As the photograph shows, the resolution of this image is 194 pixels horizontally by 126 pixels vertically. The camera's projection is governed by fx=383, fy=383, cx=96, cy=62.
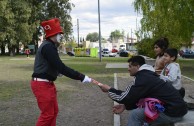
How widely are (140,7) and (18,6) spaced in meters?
30.2

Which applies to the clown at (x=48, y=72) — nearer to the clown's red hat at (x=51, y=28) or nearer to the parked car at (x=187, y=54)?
the clown's red hat at (x=51, y=28)

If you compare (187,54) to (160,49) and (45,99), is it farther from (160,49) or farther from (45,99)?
(45,99)

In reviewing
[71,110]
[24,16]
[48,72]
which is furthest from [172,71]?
[24,16]

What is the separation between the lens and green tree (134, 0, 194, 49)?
24062 millimetres

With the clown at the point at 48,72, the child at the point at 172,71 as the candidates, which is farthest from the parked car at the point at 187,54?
the clown at the point at 48,72

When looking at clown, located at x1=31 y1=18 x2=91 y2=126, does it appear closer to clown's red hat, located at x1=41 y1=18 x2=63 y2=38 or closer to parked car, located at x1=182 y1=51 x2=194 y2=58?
clown's red hat, located at x1=41 y1=18 x2=63 y2=38

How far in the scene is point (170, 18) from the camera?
25.4m

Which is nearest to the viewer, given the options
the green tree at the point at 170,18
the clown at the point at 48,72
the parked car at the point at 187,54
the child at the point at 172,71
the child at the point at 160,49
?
the clown at the point at 48,72

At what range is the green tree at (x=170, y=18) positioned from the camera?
24.1 metres

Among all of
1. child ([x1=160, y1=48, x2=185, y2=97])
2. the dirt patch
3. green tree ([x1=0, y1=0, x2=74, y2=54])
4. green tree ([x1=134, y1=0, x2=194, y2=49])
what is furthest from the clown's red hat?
green tree ([x1=0, y1=0, x2=74, y2=54])

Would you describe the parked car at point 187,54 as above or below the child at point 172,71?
below

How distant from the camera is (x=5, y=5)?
52.3 metres

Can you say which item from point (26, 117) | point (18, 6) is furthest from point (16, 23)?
point (26, 117)

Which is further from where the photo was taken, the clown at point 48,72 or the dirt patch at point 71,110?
the dirt patch at point 71,110
